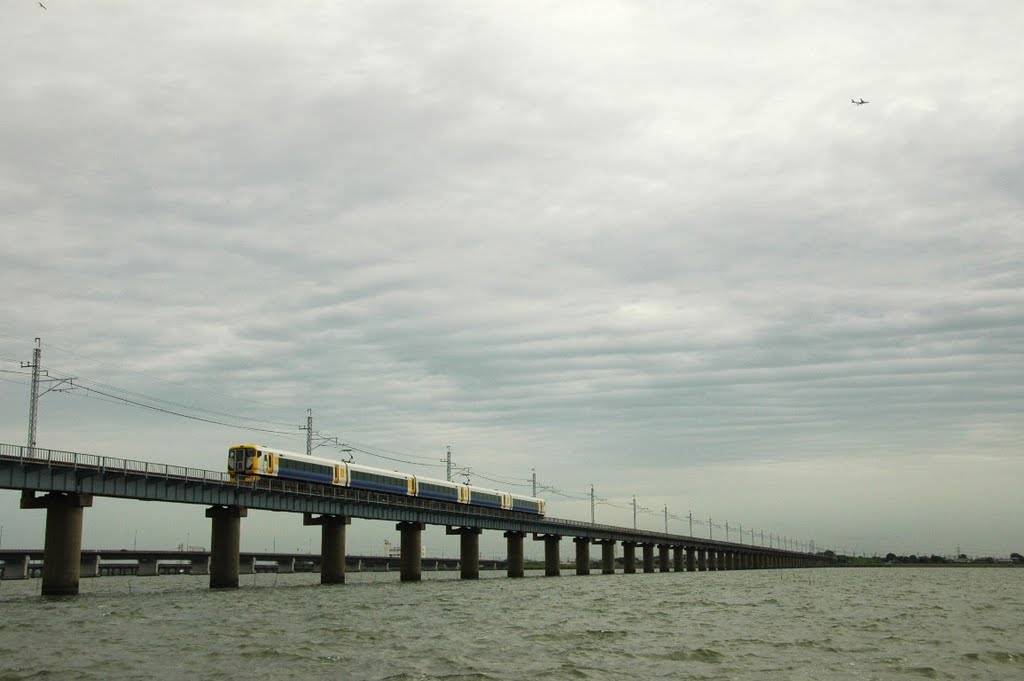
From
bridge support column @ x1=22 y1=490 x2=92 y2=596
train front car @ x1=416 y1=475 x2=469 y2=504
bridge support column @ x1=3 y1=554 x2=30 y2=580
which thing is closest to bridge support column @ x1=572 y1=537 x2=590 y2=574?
train front car @ x1=416 y1=475 x2=469 y2=504

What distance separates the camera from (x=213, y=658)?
96.9ft

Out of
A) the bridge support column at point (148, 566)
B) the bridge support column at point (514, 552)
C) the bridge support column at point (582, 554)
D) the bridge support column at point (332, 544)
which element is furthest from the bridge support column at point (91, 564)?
the bridge support column at point (332, 544)

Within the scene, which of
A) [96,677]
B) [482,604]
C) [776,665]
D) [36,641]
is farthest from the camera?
[482,604]

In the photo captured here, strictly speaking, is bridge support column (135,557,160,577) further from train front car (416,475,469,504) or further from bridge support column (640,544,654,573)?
bridge support column (640,544,654,573)

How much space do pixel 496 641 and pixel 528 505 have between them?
110m

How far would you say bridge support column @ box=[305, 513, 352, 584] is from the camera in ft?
→ 307

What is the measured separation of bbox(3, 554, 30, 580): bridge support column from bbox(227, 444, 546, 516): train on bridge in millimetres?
82757

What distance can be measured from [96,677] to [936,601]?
202ft

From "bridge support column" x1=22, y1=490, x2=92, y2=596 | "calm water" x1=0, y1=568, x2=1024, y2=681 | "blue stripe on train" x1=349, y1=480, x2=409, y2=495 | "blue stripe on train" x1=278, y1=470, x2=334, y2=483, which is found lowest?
"calm water" x1=0, y1=568, x2=1024, y2=681

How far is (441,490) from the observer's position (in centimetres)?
11644

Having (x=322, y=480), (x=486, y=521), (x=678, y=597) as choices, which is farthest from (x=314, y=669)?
A: (x=486, y=521)

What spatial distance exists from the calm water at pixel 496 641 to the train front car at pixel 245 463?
24654 mm

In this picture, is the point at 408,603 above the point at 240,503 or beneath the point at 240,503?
beneath

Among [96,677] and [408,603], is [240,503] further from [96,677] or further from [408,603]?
[96,677]
